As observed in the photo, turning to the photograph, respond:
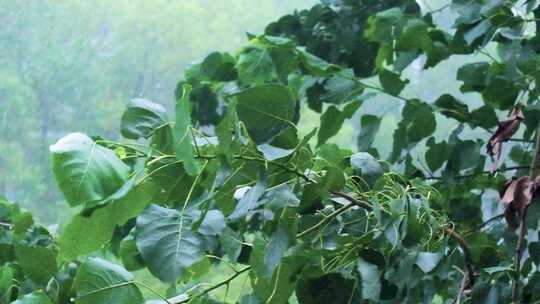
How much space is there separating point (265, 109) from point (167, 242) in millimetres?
100

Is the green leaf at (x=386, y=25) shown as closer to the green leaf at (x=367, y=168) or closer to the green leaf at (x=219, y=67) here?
the green leaf at (x=219, y=67)

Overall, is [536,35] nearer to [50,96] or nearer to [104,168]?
[104,168]

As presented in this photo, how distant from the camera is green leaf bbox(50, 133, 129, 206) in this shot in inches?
17.1

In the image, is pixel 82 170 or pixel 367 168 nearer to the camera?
pixel 82 170

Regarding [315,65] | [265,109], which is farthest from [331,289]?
[315,65]

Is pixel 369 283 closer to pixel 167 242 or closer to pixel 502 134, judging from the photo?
pixel 167 242

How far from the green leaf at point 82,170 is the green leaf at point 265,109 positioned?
10 centimetres

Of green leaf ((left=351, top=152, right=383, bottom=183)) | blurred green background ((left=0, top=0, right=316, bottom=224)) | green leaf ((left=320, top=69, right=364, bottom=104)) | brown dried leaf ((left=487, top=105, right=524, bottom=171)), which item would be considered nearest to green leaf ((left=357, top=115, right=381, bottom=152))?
green leaf ((left=320, top=69, right=364, bottom=104))

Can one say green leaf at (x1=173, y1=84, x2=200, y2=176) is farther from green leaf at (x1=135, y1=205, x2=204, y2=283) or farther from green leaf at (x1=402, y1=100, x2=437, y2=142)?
green leaf at (x1=402, y1=100, x2=437, y2=142)

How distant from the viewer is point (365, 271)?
558mm

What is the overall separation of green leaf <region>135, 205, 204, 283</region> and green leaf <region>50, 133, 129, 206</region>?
56mm

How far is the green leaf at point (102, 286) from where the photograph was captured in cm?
51

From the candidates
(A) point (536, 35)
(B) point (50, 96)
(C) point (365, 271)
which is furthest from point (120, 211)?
(B) point (50, 96)

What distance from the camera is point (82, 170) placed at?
0.44 metres
